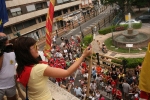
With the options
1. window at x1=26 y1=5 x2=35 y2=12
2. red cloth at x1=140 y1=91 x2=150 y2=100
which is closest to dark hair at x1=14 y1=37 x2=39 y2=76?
red cloth at x1=140 y1=91 x2=150 y2=100

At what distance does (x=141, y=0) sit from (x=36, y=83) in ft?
116

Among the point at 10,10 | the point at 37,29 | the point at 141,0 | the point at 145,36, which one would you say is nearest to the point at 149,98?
the point at 145,36

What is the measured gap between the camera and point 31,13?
31969mm

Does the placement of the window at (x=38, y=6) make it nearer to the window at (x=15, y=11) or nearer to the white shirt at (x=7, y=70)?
the window at (x=15, y=11)

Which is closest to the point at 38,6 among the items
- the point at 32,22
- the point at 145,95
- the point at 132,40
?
the point at 32,22

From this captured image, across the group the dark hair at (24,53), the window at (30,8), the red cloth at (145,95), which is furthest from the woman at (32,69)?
the window at (30,8)

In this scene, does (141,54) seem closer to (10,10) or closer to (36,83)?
(36,83)

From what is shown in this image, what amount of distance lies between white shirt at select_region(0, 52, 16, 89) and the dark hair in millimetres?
725

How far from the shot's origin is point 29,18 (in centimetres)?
3169

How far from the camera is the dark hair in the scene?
2336 mm

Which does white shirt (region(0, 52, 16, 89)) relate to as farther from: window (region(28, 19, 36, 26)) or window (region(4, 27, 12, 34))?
window (region(28, 19, 36, 26))

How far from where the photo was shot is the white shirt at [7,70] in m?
3.00

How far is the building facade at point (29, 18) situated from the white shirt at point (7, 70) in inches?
1024

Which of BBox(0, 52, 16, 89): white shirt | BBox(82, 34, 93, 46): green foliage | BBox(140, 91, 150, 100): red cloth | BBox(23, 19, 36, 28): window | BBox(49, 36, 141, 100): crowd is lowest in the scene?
BBox(49, 36, 141, 100): crowd
